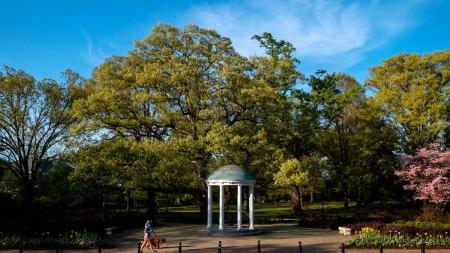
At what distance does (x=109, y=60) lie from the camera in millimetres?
45750

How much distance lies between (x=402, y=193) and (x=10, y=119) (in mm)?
42671

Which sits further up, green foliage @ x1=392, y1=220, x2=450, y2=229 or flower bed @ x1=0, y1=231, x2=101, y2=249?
green foliage @ x1=392, y1=220, x2=450, y2=229

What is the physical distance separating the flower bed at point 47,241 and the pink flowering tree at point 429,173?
31.2 metres

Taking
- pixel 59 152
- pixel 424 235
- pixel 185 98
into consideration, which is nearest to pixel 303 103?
pixel 185 98

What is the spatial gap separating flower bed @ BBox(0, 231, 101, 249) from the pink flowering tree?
31203 mm

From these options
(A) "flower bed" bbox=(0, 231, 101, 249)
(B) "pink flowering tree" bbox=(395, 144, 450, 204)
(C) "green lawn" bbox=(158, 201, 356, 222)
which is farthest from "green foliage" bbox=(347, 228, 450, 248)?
(B) "pink flowering tree" bbox=(395, 144, 450, 204)

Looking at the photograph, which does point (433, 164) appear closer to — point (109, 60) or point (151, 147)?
point (151, 147)

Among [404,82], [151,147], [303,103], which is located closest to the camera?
[151,147]

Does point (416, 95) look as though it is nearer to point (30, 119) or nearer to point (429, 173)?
point (429, 173)

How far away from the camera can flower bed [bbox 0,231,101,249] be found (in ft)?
82.3

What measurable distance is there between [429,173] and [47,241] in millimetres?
34202

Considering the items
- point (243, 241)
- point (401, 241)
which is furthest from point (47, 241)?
point (401, 241)

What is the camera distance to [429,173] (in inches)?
1754

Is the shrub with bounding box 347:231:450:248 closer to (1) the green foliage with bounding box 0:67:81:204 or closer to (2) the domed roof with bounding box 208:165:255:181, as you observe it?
(2) the domed roof with bounding box 208:165:255:181
